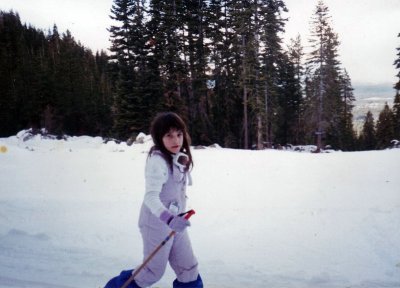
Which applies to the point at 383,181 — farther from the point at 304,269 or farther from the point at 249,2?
the point at 249,2

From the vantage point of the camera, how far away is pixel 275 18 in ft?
88.9

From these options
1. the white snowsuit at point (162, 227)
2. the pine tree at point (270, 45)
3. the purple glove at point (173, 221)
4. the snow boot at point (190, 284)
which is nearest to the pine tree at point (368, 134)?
the pine tree at point (270, 45)

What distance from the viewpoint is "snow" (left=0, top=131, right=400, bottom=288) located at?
4422mm

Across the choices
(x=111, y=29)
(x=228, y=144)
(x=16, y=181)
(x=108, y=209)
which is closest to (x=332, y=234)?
(x=108, y=209)

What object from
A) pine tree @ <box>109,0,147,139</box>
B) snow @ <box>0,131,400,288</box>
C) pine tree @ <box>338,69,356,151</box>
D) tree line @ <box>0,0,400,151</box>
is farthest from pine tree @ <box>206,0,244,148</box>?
pine tree @ <box>338,69,356,151</box>

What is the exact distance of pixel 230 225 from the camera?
6.38m

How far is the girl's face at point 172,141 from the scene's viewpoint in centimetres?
290

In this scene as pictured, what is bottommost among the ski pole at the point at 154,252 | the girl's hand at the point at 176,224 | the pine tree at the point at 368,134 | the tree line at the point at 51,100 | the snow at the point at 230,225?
the snow at the point at 230,225

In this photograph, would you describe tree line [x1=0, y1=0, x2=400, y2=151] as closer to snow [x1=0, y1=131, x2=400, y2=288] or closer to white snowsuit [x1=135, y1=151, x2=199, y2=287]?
snow [x1=0, y1=131, x2=400, y2=288]

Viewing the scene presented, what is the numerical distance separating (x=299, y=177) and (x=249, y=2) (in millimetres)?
18458

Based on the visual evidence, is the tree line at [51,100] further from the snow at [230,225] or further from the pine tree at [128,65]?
the snow at [230,225]

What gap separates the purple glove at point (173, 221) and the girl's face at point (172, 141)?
56cm

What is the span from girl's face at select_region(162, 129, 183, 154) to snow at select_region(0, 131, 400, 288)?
203 cm

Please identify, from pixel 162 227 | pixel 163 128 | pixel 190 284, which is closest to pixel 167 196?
pixel 162 227
